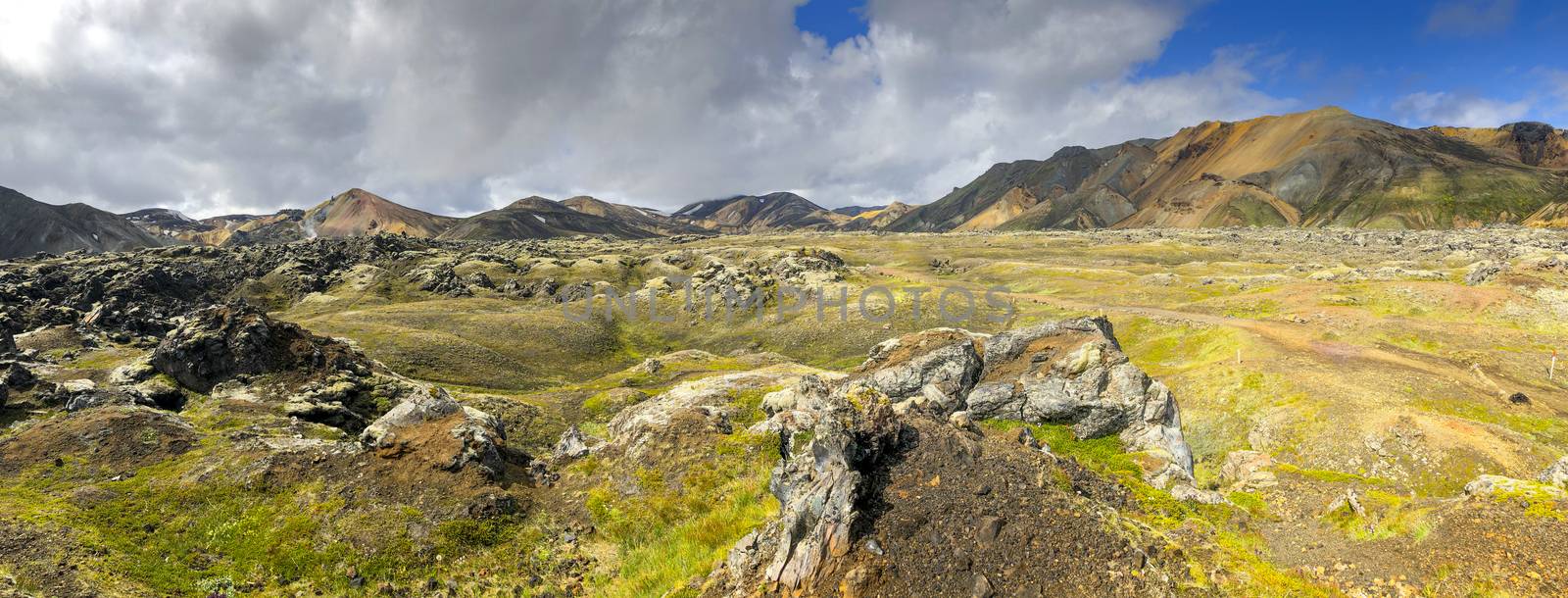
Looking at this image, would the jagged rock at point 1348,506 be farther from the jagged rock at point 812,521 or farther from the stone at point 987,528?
the jagged rock at point 812,521

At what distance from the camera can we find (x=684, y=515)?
1709 cm

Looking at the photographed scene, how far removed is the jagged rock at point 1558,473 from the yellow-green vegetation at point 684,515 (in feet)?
65.3

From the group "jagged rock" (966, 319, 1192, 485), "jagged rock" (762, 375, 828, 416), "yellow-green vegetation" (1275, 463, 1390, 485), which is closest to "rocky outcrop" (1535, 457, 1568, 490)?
"yellow-green vegetation" (1275, 463, 1390, 485)

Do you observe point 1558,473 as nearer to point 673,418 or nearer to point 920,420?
point 920,420

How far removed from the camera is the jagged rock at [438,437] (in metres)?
19.1

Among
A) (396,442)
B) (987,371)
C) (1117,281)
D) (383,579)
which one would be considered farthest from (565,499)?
(1117,281)

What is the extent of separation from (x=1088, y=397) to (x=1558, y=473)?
1122cm

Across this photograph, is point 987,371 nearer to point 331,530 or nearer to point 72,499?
point 331,530

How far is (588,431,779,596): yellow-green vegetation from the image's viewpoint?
14297 millimetres

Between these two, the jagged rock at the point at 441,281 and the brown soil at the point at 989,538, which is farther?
the jagged rock at the point at 441,281

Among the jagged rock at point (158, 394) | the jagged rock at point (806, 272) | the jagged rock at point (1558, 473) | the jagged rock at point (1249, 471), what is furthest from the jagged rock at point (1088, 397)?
the jagged rock at point (806, 272)

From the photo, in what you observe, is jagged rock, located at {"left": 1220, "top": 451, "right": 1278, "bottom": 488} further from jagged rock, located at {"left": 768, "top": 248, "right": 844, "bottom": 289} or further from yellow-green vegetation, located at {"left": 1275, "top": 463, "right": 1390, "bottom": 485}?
jagged rock, located at {"left": 768, "top": 248, "right": 844, "bottom": 289}

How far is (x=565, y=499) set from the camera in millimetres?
18406

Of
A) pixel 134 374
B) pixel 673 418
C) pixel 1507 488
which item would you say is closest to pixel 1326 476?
pixel 1507 488
